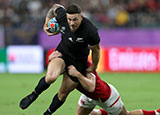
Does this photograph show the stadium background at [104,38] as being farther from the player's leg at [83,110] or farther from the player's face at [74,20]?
the player's face at [74,20]

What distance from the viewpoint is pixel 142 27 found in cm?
1964

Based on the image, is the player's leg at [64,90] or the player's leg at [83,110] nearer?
the player's leg at [64,90]

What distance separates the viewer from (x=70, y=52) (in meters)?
7.61

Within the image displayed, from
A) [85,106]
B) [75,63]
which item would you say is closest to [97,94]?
[85,106]

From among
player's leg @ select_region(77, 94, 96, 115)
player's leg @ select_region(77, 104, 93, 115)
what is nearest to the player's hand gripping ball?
player's leg @ select_region(77, 94, 96, 115)

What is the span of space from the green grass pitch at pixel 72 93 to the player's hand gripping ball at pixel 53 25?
183cm

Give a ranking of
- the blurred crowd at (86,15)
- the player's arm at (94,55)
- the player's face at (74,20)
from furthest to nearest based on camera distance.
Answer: the blurred crowd at (86,15) → the player's arm at (94,55) → the player's face at (74,20)

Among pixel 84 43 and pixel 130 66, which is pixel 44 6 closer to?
pixel 130 66

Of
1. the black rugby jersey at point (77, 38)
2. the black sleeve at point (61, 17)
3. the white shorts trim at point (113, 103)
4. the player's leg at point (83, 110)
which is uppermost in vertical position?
the black sleeve at point (61, 17)

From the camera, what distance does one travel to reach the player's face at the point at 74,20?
283 inches

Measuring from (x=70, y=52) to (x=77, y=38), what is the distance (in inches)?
11.4

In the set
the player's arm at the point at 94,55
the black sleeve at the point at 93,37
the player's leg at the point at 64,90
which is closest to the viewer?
the black sleeve at the point at 93,37

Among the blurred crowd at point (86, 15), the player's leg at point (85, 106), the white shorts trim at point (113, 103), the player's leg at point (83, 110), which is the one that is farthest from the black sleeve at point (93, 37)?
the blurred crowd at point (86, 15)

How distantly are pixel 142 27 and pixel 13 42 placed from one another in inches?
217
